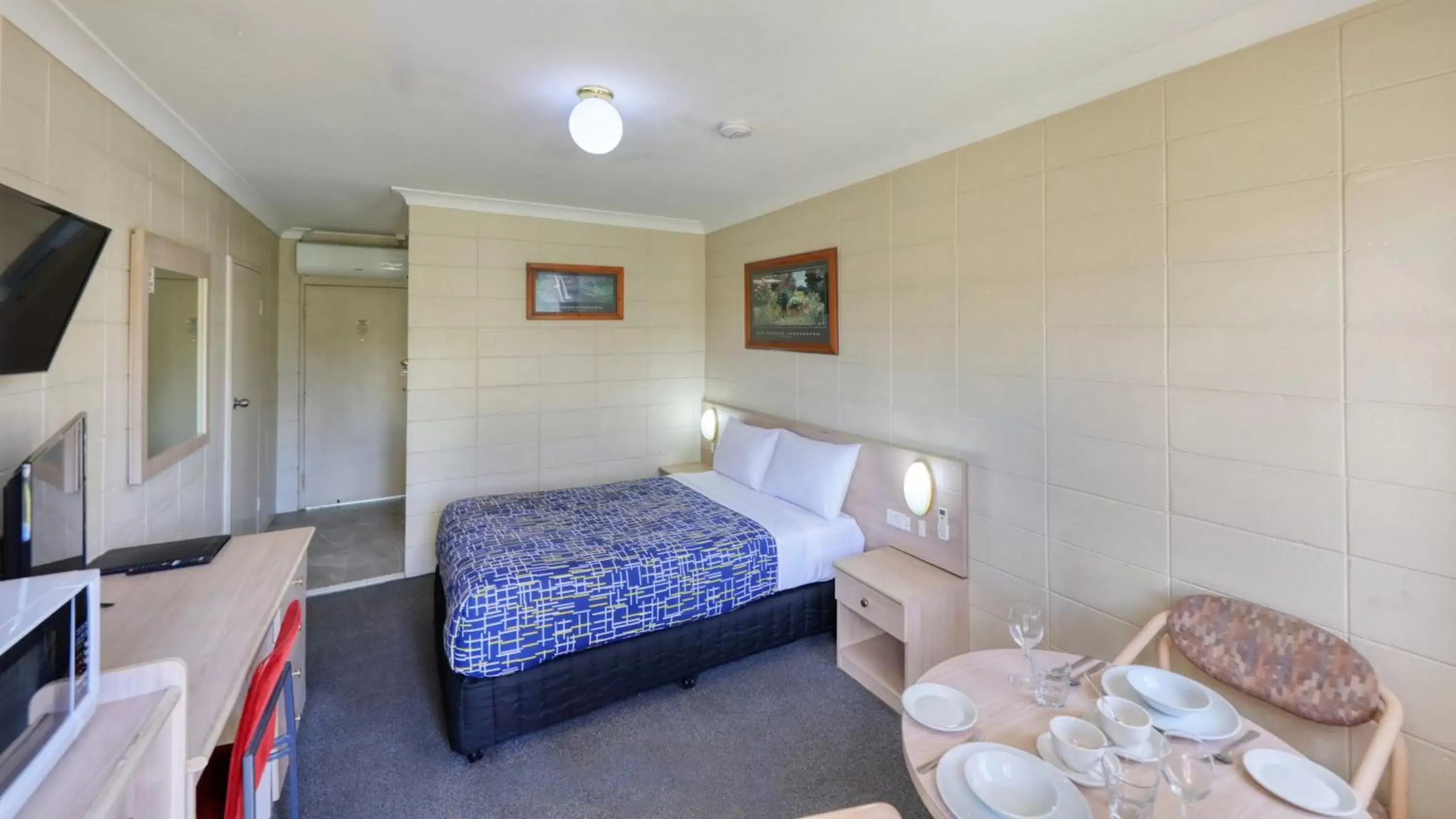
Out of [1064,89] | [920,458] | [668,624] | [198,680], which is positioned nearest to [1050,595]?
[920,458]

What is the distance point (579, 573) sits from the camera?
8.22 ft

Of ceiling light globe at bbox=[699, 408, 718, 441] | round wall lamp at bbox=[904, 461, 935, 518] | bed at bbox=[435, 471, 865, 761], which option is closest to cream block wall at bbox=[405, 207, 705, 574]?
ceiling light globe at bbox=[699, 408, 718, 441]

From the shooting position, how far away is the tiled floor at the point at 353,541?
4.07 m

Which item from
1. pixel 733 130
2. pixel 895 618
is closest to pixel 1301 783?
pixel 895 618

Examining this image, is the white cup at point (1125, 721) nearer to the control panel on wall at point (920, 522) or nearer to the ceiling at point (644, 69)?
the control panel on wall at point (920, 522)

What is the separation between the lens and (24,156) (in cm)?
170

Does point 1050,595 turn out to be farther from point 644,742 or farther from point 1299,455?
point 644,742

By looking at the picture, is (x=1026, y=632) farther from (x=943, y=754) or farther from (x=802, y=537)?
(x=802, y=537)

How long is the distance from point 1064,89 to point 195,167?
162 inches

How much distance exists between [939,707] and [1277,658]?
1087mm

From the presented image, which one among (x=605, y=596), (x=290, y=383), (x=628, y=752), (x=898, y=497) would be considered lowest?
(x=628, y=752)

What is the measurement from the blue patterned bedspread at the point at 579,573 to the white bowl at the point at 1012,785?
1599 millimetres

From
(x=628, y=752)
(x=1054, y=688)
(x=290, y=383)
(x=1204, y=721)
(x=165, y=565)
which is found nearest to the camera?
(x=1204, y=721)

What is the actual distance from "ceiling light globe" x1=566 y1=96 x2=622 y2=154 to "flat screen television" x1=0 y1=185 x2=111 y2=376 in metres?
1.52
